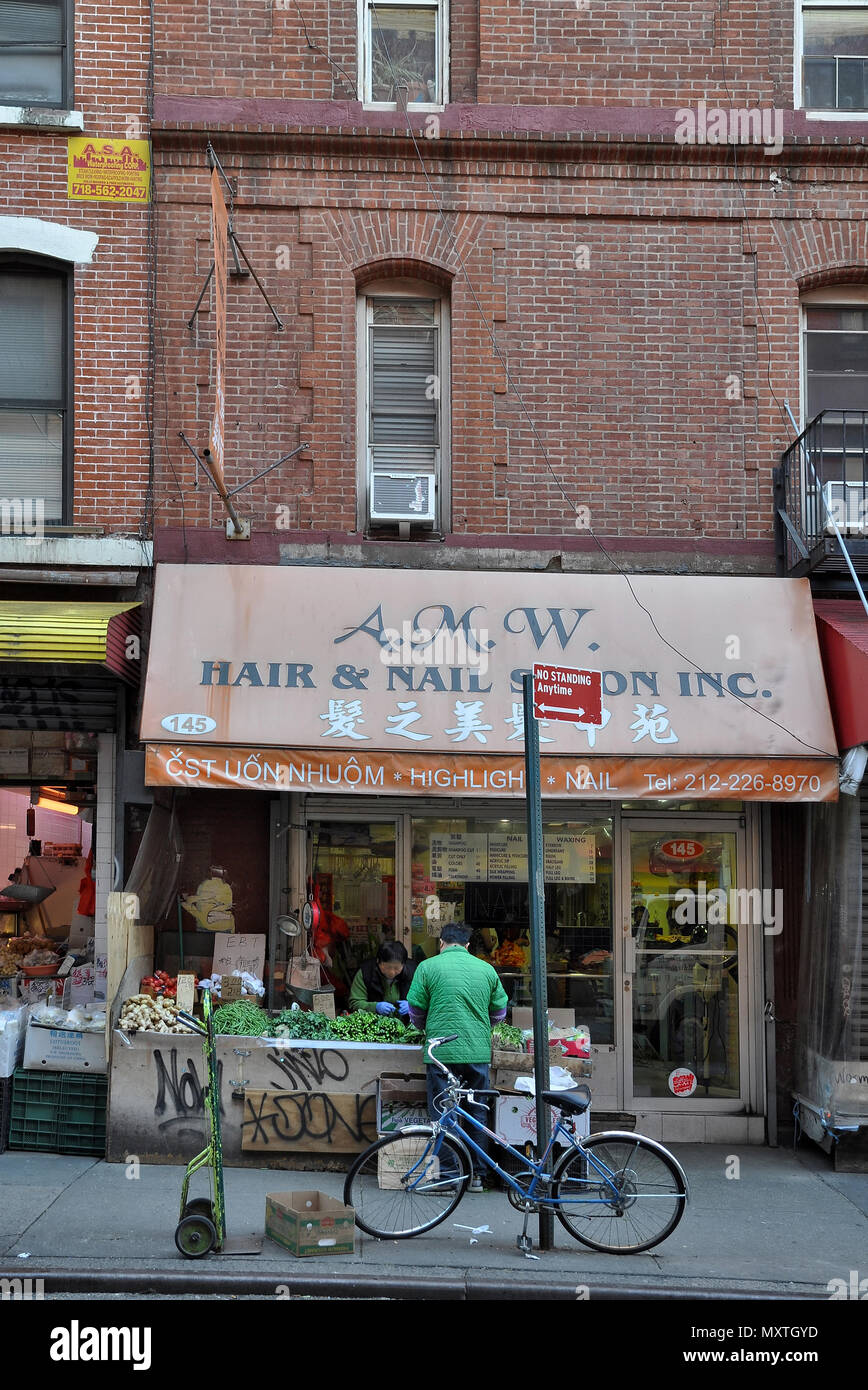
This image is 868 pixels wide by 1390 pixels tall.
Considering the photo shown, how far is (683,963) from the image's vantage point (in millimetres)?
10625

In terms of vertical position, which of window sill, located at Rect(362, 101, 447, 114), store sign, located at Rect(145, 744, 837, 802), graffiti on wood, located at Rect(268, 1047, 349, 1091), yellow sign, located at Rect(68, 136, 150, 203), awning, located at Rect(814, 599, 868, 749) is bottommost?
graffiti on wood, located at Rect(268, 1047, 349, 1091)

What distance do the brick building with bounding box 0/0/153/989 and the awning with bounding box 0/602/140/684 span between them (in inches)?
13.5

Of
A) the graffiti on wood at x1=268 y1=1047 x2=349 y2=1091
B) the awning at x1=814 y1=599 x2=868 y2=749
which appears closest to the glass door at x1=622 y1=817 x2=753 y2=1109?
the awning at x1=814 y1=599 x2=868 y2=749

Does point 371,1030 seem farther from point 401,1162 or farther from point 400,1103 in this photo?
point 401,1162

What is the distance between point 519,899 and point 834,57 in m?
7.63

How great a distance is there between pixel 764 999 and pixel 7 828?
21.4 feet

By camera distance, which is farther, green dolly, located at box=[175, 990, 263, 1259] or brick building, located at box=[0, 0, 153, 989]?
brick building, located at box=[0, 0, 153, 989]

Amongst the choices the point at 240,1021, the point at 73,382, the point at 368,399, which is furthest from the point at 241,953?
the point at 73,382

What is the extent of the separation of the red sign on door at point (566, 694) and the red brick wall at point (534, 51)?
594 cm

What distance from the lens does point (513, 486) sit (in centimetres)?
1070

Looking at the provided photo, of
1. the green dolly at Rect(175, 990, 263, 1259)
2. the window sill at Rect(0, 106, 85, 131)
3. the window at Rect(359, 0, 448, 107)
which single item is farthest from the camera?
the window at Rect(359, 0, 448, 107)

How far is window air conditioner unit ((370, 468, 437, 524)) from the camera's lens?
10719 mm

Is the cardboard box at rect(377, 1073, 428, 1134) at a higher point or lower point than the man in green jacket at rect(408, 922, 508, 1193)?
lower

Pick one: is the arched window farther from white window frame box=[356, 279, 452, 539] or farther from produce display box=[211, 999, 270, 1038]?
produce display box=[211, 999, 270, 1038]
